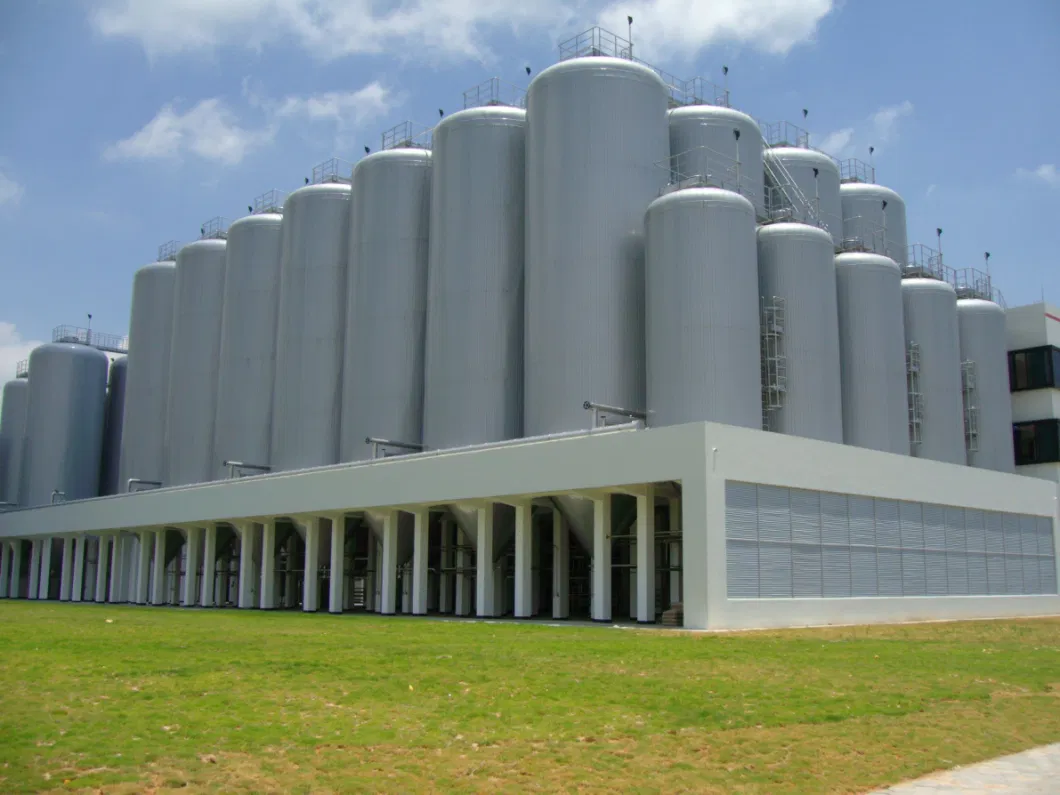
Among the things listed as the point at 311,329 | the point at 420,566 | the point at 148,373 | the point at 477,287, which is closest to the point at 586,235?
the point at 477,287

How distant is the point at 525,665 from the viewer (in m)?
20.3

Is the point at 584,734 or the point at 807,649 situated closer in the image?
the point at 584,734

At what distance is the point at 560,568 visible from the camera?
136ft

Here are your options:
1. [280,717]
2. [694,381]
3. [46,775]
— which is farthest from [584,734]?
[694,381]

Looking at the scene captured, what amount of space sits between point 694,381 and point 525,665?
934 inches

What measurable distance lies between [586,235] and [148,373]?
142 feet

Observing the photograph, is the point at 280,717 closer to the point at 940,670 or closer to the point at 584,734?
the point at 584,734

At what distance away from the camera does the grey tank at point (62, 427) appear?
86.5 m

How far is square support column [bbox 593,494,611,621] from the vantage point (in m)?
37.4

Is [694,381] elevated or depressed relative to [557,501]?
elevated

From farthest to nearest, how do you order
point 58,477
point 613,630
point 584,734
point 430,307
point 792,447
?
point 58,477 → point 430,307 → point 792,447 → point 613,630 → point 584,734

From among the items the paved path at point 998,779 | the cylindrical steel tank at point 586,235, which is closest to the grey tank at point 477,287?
the cylindrical steel tank at point 586,235

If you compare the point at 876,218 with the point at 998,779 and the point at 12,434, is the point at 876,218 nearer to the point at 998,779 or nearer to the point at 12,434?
the point at 998,779

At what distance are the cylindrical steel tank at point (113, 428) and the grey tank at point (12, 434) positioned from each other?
20.8ft
